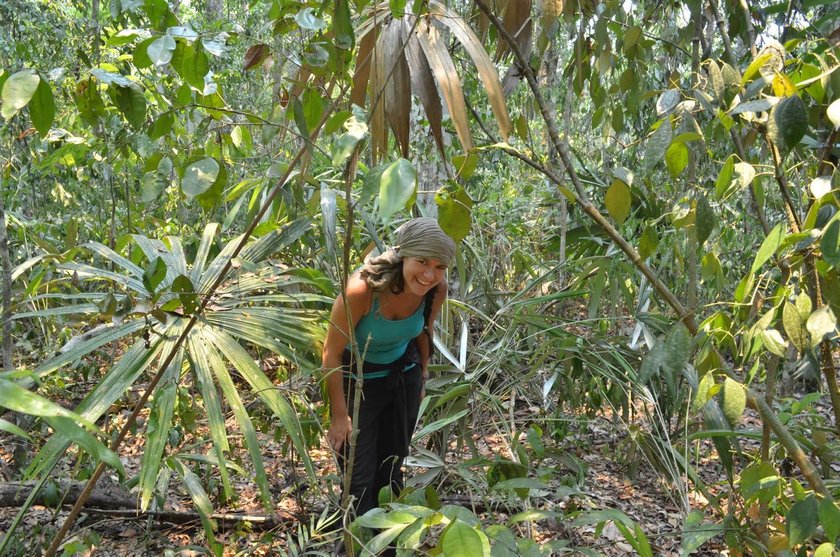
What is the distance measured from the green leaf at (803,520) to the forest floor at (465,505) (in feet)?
2.66

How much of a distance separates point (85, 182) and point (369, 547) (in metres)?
3.89

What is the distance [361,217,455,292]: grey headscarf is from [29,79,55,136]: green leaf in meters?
1.12

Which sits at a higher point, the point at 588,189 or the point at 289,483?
the point at 588,189

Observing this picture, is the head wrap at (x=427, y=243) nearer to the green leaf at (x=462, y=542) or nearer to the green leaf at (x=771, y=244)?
the green leaf at (x=771, y=244)

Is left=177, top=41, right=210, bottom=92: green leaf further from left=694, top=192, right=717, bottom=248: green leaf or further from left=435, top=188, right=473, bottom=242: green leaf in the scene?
left=694, top=192, right=717, bottom=248: green leaf

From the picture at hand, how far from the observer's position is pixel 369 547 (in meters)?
1.31

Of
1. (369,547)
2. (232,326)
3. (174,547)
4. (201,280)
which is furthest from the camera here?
(174,547)

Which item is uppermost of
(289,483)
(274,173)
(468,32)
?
(468,32)

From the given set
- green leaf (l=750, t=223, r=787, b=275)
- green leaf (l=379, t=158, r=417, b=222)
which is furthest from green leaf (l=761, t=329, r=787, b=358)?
green leaf (l=379, t=158, r=417, b=222)

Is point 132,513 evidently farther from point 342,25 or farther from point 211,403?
point 342,25

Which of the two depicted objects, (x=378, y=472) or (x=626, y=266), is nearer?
(x=378, y=472)

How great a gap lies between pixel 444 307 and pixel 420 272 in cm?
91

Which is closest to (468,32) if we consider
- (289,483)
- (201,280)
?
(201,280)

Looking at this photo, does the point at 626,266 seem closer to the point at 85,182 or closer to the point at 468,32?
the point at 468,32
